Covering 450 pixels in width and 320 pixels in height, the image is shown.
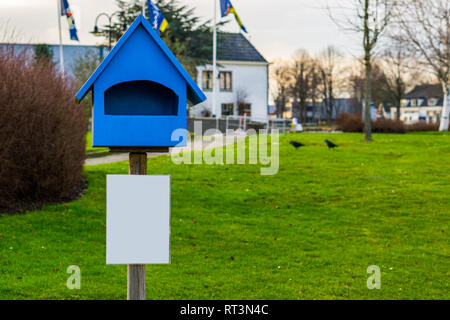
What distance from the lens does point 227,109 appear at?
46.3 m

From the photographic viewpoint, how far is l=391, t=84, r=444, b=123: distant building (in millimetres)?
88625

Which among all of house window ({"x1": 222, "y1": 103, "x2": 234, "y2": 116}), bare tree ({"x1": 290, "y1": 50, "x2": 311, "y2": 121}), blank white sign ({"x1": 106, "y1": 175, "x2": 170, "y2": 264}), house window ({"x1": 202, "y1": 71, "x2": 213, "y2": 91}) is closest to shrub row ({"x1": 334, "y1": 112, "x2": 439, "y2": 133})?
house window ({"x1": 222, "y1": 103, "x2": 234, "y2": 116})

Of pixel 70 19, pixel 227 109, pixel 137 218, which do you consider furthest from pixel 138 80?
pixel 227 109

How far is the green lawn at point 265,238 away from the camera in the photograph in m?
6.24

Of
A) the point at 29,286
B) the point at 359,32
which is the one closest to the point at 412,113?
the point at 359,32

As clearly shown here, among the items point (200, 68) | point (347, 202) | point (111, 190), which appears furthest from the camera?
point (200, 68)

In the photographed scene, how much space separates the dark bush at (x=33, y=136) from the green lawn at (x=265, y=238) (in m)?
0.55

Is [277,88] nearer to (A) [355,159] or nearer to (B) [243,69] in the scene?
(B) [243,69]

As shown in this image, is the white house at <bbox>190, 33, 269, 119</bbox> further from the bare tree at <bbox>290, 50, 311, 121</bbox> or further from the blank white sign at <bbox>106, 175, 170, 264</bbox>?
the blank white sign at <bbox>106, 175, 170, 264</bbox>

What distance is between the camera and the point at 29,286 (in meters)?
6.05

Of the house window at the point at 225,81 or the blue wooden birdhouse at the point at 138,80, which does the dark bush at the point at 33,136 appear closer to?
the blue wooden birdhouse at the point at 138,80

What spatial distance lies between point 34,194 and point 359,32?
59.7 feet

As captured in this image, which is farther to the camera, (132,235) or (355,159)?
(355,159)

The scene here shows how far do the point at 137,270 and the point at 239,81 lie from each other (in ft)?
144
